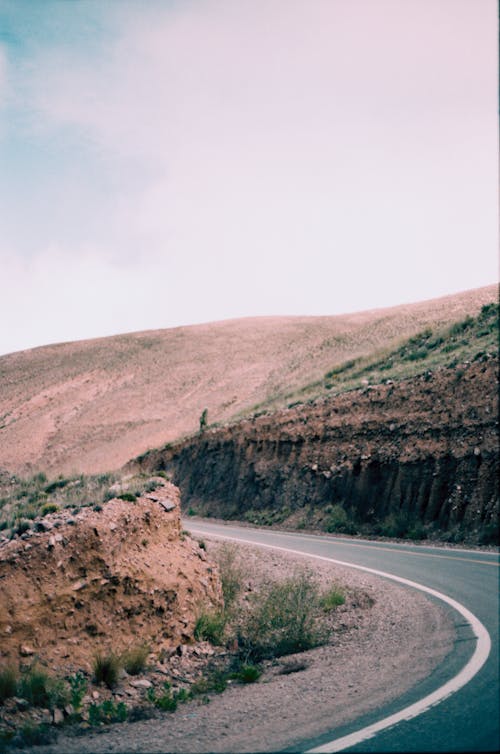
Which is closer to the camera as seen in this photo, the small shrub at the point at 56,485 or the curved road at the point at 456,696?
the curved road at the point at 456,696

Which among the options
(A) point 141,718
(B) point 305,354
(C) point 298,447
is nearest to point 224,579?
(A) point 141,718

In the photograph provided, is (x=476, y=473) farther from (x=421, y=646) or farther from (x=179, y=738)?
(x=179, y=738)

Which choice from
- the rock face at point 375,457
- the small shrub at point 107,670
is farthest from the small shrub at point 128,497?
the rock face at point 375,457

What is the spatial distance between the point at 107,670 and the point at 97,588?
1.20 meters

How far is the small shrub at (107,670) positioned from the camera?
25.6 ft

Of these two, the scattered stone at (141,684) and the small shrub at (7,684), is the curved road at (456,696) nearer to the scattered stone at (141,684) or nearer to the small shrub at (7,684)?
the scattered stone at (141,684)

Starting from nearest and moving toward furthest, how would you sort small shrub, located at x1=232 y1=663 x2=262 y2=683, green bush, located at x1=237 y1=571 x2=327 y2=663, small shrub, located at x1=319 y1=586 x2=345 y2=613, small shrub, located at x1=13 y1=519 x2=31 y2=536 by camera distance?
small shrub, located at x1=232 y1=663 x2=262 y2=683
green bush, located at x1=237 y1=571 x2=327 y2=663
small shrub, located at x1=13 y1=519 x2=31 y2=536
small shrub, located at x1=319 y1=586 x2=345 y2=613

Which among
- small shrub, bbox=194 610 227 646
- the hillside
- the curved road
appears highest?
Answer: the hillside

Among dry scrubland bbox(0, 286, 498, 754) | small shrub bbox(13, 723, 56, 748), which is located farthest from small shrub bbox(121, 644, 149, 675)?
small shrub bbox(13, 723, 56, 748)

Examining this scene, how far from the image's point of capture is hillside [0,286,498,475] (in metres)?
17.7

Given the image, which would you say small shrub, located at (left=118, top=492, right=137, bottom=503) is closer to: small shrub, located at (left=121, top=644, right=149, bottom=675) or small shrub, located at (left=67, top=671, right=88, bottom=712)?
small shrub, located at (left=121, top=644, right=149, bottom=675)

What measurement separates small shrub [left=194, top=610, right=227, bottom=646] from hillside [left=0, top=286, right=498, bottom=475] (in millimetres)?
4994

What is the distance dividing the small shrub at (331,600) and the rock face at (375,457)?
7.02 metres

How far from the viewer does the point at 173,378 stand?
161 ft
